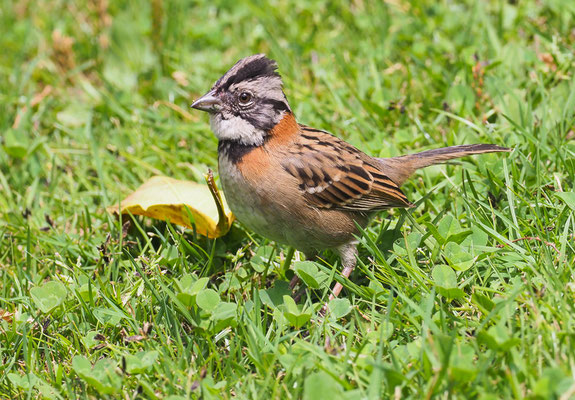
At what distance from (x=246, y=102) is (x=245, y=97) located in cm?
3

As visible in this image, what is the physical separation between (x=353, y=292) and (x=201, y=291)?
79cm

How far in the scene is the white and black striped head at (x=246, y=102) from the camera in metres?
3.92

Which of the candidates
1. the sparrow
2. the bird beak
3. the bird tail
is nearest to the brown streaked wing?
the sparrow

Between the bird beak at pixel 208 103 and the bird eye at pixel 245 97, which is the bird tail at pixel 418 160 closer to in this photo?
the bird eye at pixel 245 97

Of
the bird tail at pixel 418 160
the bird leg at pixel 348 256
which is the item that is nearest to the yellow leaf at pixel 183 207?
the bird leg at pixel 348 256

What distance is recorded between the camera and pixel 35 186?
4.97 metres

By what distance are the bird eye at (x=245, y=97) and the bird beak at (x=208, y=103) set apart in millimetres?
127

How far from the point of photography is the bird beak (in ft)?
12.9

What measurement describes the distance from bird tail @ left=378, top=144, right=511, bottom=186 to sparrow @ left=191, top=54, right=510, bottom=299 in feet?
0.16

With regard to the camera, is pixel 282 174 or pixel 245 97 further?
pixel 245 97

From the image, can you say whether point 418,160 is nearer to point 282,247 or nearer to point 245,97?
point 282,247

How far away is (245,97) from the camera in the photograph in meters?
3.94

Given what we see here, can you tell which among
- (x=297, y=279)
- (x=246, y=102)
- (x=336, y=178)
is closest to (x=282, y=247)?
(x=297, y=279)

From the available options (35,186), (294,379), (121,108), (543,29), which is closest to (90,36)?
(121,108)
